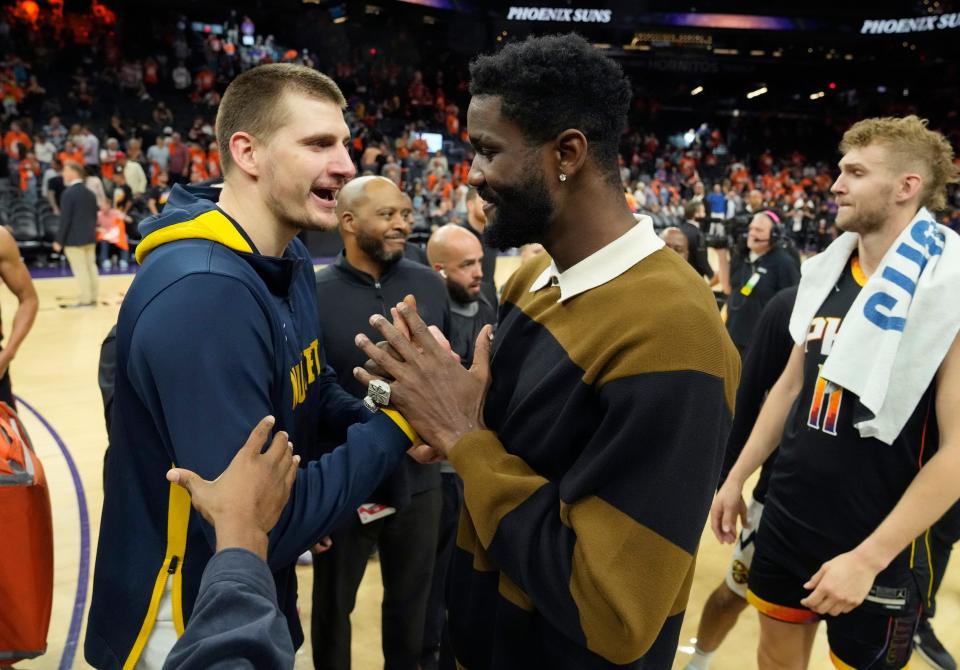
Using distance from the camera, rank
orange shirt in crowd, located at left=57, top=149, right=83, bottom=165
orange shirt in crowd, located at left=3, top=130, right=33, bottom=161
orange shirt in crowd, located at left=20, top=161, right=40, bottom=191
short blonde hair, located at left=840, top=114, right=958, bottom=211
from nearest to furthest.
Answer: short blonde hair, located at left=840, top=114, right=958, bottom=211
orange shirt in crowd, located at left=57, top=149, right=83, bottom=165
orange shirt in crowd, located at left=20, top=161, right=40, bottom=191
orange shirt in crowd, located at left=3, top=130, right=33, bottom=161

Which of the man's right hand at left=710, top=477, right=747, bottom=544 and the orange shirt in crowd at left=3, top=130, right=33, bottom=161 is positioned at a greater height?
the orange shirt in crowd at left=3, top=130, right=33, bottom=161

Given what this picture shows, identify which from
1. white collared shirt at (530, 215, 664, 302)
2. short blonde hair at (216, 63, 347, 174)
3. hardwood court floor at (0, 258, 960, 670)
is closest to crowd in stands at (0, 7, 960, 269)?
hardwood court floor at (0, 258, 960, 670)

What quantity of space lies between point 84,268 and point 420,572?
7.76 m

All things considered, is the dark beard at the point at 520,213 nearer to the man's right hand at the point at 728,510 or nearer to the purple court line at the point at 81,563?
the man's right hand at the point at 728,510

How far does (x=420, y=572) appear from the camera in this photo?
282 cm

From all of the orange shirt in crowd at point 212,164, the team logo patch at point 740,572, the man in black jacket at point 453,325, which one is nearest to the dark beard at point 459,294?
the man in black jacket at point 453,325

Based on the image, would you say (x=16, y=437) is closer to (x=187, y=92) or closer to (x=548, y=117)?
(x=548, y=117)

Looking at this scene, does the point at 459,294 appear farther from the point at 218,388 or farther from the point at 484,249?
the point at 218,388

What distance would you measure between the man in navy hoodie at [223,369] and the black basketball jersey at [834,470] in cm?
125

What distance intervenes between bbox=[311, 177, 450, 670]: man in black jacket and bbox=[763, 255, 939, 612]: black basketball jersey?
122 centimetres

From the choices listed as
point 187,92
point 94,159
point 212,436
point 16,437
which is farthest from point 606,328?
point 187,92

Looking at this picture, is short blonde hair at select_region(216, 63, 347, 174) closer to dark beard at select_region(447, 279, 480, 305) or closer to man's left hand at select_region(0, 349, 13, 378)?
dark beard at select_region(447, 279, 480, 305)

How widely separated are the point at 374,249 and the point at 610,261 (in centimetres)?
167

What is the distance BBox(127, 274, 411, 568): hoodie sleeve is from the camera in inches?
50.1
